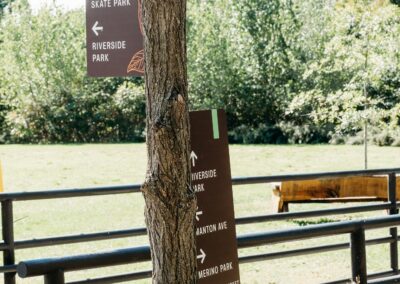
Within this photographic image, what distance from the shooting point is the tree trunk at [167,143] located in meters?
3.30

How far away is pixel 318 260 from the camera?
10133 mm

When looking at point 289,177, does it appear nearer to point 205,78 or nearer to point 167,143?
point 167,143

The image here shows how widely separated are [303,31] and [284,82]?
8.27 ft

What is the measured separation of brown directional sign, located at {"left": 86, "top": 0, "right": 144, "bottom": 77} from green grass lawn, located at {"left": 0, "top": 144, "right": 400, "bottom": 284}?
146 inches

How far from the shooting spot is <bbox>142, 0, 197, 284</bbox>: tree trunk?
130 inches

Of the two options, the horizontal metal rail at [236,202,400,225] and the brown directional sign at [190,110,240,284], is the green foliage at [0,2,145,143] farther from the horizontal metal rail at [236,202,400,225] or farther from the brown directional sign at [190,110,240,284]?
the brown directional sign at [190,110,240,284]

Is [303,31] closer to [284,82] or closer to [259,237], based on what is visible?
[284,82]

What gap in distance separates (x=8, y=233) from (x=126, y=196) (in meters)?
12.0

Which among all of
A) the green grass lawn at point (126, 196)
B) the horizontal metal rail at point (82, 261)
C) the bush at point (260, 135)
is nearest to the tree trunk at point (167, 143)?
the horizontal metal rail at point (82, 261)

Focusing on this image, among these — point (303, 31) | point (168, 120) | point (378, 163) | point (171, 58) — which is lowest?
point (378, 163)

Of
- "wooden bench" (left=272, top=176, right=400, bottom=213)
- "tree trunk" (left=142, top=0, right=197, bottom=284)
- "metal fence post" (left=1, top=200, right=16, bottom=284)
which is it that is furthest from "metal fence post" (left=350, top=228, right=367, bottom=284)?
"wooden bench" (left=272, top=176, right=400, bottom=213)

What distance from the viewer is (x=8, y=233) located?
6207 mm

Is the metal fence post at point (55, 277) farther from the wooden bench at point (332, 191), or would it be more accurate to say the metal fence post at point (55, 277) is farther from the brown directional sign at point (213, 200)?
the wooden bench at point (332, 191)

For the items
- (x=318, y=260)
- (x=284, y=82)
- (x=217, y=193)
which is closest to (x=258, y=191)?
(x=318, y=260)
